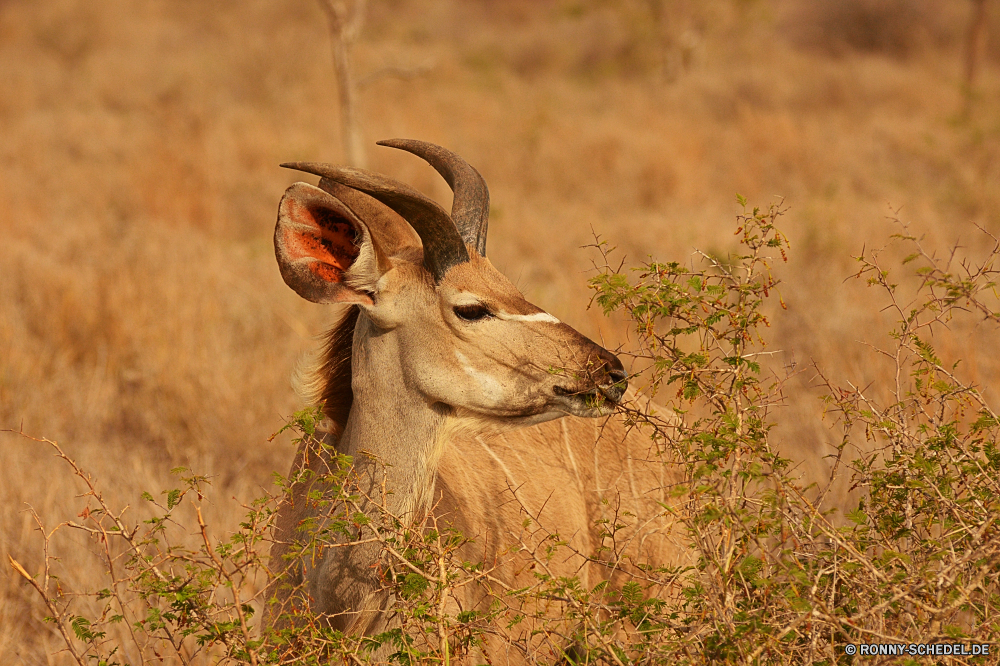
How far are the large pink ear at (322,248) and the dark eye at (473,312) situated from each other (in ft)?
0.92

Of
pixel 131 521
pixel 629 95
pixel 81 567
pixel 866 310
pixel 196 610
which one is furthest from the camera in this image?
pixel 629 95

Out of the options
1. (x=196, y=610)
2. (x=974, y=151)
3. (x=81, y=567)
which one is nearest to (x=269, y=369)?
(x=81, y=567)

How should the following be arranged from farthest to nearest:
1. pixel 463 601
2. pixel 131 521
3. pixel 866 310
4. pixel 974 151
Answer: pixel 974 151 < pixel 866 310 < pixel 131 521 < pixel 463 601

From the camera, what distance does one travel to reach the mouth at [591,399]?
2.64 m

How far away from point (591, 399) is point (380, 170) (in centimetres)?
847

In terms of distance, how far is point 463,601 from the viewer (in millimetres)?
2891

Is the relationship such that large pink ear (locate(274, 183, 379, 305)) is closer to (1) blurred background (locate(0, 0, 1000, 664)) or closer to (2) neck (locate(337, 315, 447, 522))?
(2) neck (locate(337, 315, 447, 522))

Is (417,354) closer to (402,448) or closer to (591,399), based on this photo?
(402,448)

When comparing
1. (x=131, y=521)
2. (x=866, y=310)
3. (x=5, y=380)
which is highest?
(x=866, y=310)

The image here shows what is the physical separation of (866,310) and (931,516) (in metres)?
4.14

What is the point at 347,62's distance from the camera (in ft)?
29.2

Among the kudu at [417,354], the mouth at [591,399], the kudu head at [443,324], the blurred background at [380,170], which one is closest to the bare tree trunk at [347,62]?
the blurred background at [380,170]

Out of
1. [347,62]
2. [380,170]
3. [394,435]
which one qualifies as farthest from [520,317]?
[380,170]

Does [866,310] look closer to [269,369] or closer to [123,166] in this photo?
[269,369]
